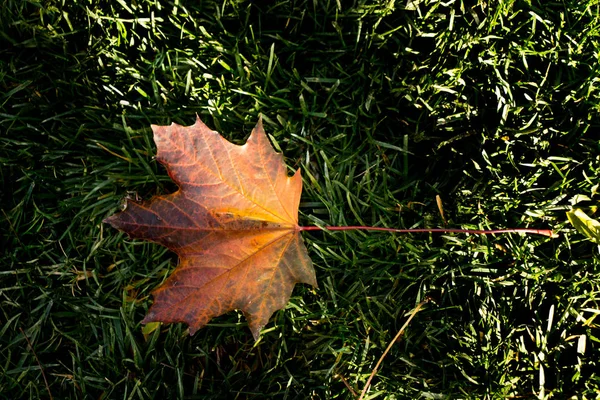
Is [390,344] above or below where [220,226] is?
below

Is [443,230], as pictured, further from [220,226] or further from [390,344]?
[220,226]

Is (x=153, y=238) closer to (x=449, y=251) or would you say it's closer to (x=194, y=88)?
(x=194, y=88)

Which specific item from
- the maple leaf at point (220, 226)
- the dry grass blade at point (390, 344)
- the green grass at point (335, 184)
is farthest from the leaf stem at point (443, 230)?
the dry grass blade at point (390, 344)

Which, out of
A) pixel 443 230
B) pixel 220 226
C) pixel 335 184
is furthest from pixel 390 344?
pixel 220 226

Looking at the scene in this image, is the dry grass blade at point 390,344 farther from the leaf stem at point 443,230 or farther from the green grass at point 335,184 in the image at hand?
the leaf stem at point 443,230

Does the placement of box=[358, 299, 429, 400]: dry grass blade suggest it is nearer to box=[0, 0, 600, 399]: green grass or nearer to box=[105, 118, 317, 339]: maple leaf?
box=[0, 0, 600, 399]: green grass
